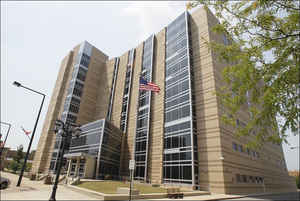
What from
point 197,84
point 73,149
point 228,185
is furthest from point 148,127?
point 73,149

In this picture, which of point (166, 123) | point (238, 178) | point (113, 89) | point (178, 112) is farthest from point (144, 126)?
point (113, 89)

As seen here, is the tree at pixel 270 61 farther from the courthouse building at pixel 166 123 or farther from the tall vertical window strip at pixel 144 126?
the tall vertical window strip at pixel 144 126

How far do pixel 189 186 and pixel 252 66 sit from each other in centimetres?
2355

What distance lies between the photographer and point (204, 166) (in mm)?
24641

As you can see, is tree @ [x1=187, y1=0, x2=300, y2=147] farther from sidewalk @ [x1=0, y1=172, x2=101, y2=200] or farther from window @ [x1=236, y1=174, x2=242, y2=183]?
window @ [x1=236, y1=174, x2=242, y2=183]

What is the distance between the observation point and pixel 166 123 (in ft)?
104

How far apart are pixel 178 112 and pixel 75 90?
3376 cm

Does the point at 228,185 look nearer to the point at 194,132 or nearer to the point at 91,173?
the point at 194,132

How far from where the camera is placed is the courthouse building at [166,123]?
999 inches

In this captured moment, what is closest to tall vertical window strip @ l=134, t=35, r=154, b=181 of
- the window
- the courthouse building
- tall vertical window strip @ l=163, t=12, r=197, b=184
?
A: the courthouse building

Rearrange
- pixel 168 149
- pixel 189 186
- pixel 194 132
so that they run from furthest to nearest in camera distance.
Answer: pixel 168 149 → pixel 194 132 → pixel 189 186

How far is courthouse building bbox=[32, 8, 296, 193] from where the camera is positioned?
2538 cm

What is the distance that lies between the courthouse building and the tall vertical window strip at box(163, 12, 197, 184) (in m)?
0.14

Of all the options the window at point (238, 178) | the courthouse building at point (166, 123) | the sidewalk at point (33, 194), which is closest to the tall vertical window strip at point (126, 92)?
the courthouse building at point (166, 123)
